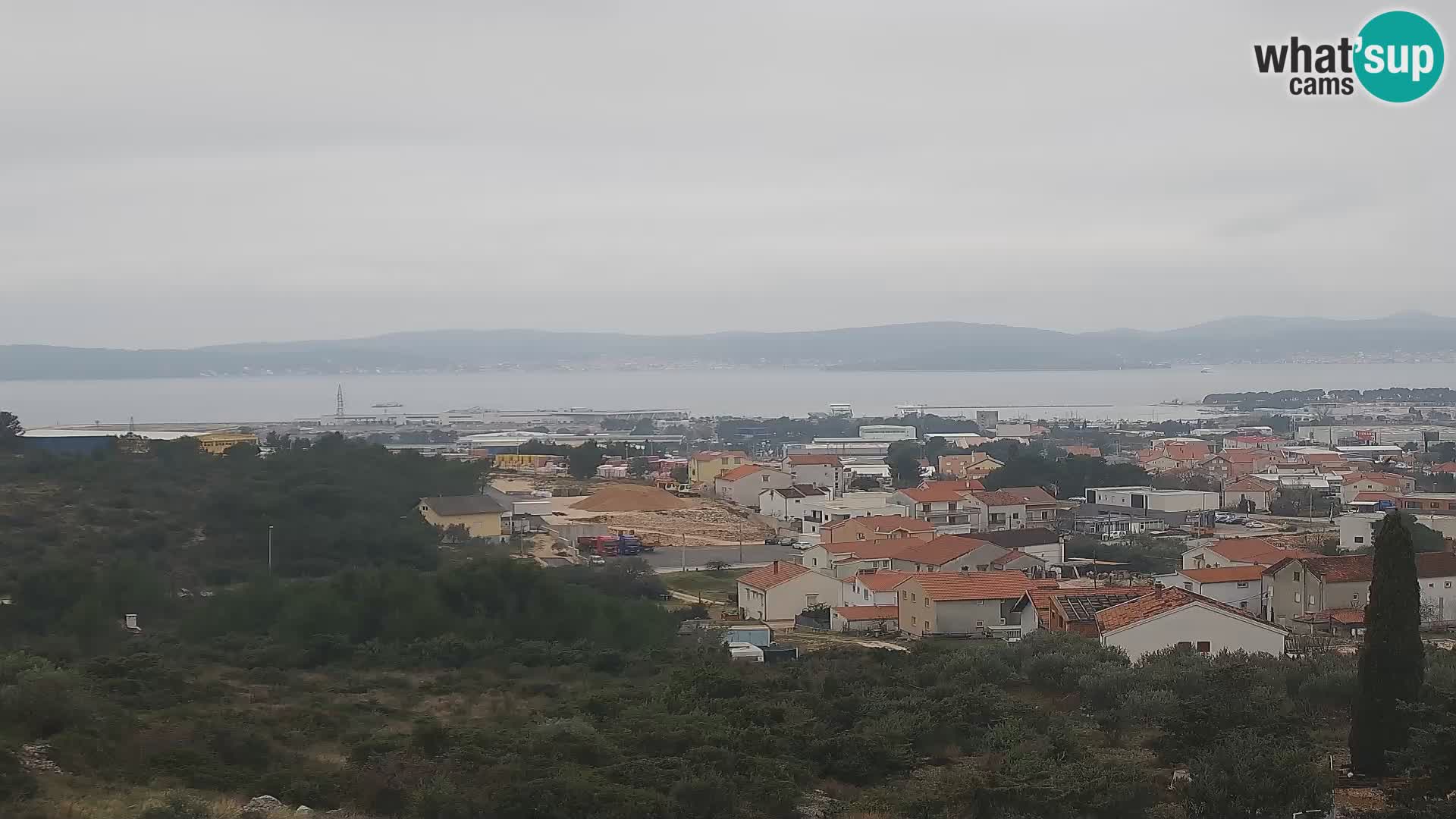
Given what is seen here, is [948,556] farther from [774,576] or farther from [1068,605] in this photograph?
[1068,605]

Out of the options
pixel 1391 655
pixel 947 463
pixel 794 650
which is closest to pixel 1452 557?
pixel 794 650

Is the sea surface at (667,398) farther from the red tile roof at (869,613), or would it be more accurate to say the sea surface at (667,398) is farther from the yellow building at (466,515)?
the red tile roof at (869,613)

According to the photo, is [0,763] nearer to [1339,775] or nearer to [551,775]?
[551,775]

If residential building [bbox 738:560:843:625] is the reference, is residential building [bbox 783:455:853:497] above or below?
above

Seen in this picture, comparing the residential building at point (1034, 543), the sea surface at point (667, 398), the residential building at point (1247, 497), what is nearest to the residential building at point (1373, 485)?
the residential building at point (1247, 497)

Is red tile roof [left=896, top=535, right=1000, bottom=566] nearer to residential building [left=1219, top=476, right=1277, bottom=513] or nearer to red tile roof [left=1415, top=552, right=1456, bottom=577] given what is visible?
red tile roof [left=1415, top=552, right=1456, bottom=577]

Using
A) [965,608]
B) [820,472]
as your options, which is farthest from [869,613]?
[820,472]

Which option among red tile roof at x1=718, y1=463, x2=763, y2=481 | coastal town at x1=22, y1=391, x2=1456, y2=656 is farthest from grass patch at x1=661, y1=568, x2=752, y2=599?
red tile roof at x1=718, y1=463, x2=763, y2=481
